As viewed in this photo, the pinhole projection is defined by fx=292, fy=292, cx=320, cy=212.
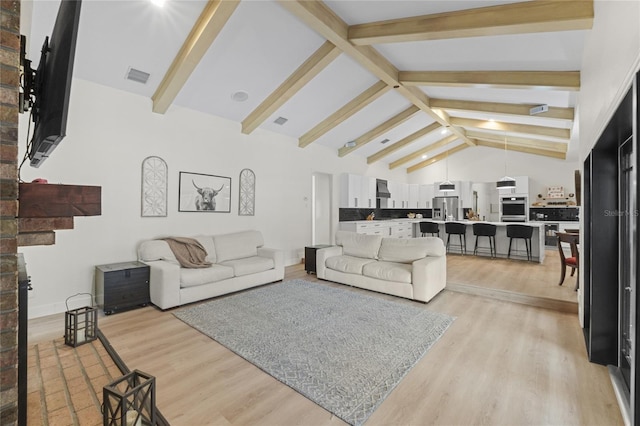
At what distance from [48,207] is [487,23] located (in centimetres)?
369

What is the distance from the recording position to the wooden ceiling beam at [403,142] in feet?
25.6

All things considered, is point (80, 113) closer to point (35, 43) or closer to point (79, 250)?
point (35, 43)

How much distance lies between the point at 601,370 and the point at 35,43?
612 centimetres

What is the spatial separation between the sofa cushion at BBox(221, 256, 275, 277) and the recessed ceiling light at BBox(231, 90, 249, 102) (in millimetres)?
2647

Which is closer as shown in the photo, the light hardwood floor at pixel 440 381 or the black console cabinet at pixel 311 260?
the light hardwood floor at pixel 440 381

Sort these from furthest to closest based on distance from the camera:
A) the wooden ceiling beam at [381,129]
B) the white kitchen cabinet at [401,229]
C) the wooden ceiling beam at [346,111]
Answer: the white kitchen cabinet at [401,229] < the wooden ceiling beam at [381,129] < the wooden ceiling beam at [346,111]

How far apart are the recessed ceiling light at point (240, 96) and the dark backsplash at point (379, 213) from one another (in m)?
3.94

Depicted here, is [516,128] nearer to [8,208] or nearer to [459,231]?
[459,231]

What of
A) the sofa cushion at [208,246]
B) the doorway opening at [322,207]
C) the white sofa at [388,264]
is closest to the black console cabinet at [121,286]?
the sofa cushion at [208,246]

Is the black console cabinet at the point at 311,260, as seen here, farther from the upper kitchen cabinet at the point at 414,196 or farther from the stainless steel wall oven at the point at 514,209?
the stainless steel wall oven at the point at 514,209

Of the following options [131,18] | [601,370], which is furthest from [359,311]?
[131,18]

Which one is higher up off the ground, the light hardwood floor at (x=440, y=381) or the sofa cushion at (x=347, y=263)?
the sofa cushion at (x=347, y=263)

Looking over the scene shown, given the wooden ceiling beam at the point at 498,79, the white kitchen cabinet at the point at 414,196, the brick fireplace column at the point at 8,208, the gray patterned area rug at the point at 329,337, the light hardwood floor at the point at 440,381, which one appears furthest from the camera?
the white kitchen cabinet at the point at 414,196

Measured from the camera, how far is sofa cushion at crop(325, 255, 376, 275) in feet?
15.1
